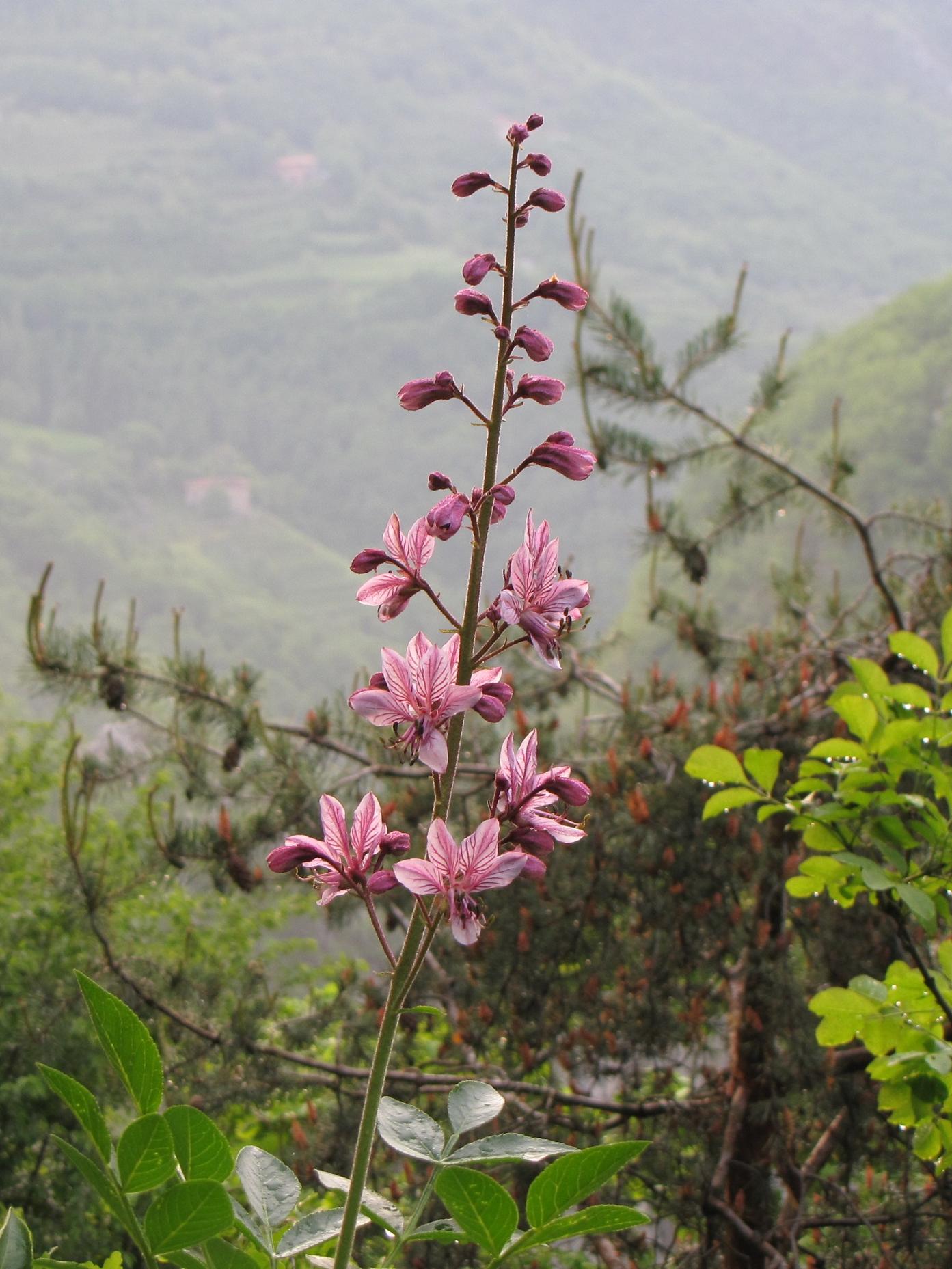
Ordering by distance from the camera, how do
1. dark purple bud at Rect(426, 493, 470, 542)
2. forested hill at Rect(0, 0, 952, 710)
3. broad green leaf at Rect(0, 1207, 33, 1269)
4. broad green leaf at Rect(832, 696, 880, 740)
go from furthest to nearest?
forested hill at Rect(0, 0, 952, 710), broad green leaf at Rect(832, 696, 880, 740), dark purple bud at Rect(426, 493, 470, 542), broad green leaf at Rect(0, 1207, 33, 1269)

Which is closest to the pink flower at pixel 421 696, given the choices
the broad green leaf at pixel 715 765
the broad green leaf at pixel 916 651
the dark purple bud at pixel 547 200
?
the dark purple bud at pixel 547 200

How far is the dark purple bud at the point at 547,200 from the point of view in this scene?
994 mm

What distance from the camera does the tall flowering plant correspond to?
65cm

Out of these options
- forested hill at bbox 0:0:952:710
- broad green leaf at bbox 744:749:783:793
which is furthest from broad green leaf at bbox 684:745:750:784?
forested hill at bbox 0:0:952:710

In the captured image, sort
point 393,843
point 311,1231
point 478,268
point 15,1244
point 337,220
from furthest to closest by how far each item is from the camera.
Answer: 1. point 337,220
2. point 478,268
3. point 393,843
4. point 311,1231
5. point 15,1244

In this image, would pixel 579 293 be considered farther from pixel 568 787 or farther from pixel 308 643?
pixel 308 643

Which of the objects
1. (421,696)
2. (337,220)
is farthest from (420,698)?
(337,220)

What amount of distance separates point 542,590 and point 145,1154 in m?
0.46

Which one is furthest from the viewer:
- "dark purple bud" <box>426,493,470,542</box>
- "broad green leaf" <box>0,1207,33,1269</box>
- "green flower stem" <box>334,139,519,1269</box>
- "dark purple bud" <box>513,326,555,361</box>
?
"dark purple bud" <box>513,326,555,361</box>

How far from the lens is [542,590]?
0.91 meters

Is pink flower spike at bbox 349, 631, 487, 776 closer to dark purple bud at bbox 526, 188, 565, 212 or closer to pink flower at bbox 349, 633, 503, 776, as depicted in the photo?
pink flower at bbox 349, 633, 503, 776

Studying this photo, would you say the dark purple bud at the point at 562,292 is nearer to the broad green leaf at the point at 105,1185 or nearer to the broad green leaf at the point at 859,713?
the broad green leaf at the point at 859,713

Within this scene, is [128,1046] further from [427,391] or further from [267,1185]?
[427,391]

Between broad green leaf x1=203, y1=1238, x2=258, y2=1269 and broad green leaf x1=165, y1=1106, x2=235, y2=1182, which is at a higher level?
broad green leaf x1=165, y1=1106, x2=235, y2=1182
